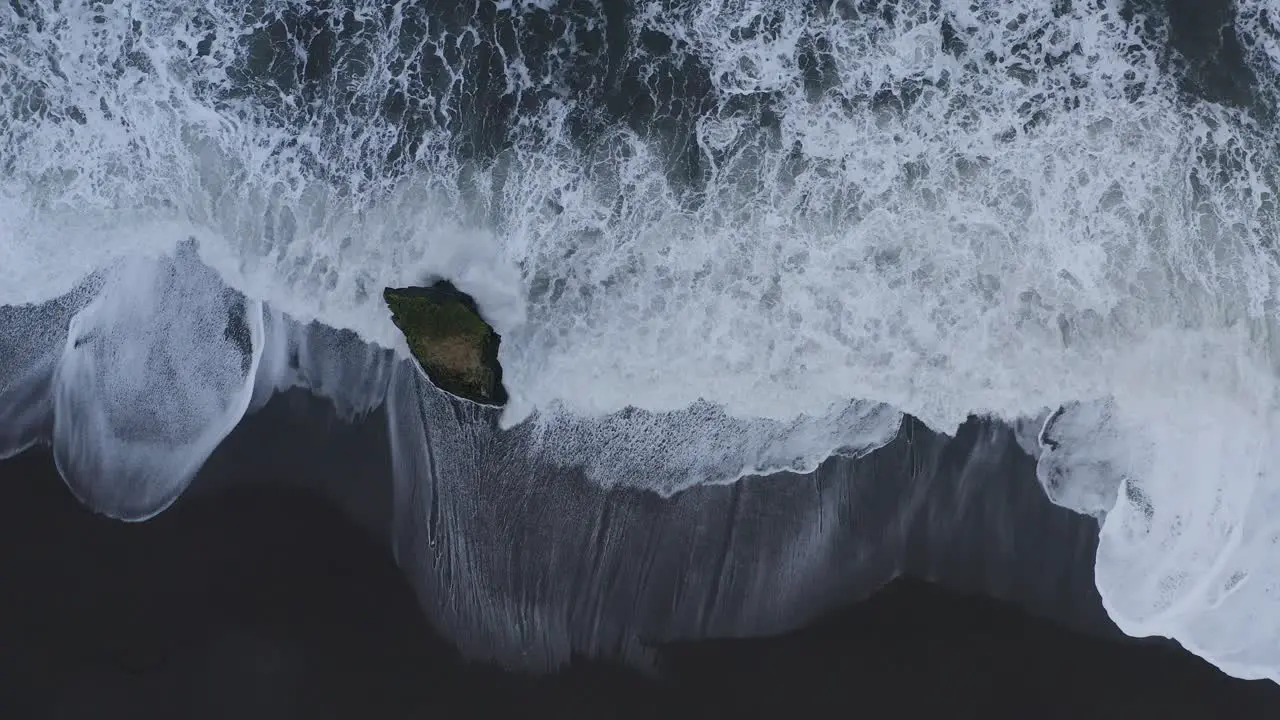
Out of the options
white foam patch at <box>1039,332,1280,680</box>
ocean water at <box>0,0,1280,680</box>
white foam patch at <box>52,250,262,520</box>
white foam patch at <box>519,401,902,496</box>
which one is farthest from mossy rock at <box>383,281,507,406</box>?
white foam patch at <box>1039,332,1280,680</box>

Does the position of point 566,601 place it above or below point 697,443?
below

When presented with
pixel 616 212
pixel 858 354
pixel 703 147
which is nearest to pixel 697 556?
pixel 858 354

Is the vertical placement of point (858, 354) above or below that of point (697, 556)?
above

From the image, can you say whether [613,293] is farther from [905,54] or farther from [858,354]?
[905,54]

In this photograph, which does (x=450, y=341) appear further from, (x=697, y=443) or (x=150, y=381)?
(x=150, y=381)

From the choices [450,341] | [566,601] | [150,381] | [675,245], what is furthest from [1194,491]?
[150,381]

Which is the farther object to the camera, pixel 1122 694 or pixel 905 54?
pixel 905 54

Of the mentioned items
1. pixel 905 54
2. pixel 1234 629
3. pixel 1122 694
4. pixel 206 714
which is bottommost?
pixel 206 714
